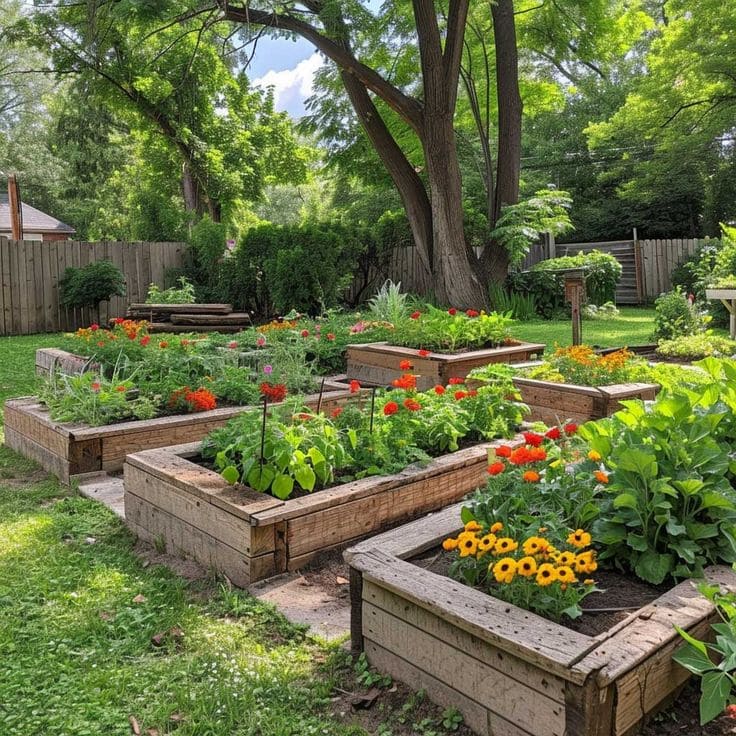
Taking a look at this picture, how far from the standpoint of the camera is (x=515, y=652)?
1585mm

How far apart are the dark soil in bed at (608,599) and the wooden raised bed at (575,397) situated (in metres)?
2.10

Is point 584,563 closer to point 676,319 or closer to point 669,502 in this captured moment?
point 669,502

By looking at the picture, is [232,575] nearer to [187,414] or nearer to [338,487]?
[338,487]

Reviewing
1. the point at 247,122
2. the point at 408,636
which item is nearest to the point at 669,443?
the point at 408,636

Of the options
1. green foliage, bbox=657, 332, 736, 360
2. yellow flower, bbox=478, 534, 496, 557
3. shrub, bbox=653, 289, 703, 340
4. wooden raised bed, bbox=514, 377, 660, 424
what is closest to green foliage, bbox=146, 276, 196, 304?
shrub, bbox=653, 289, 703, 340

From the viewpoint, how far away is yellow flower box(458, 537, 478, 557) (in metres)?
1.84

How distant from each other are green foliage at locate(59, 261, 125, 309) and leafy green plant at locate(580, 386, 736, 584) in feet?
36.4

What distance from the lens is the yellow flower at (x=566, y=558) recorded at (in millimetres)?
1745

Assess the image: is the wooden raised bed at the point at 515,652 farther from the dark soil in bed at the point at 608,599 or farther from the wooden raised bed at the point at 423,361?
the wooden raised bed at the point at 423,361

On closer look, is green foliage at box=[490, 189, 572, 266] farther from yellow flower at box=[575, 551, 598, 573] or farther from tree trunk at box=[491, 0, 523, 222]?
yellow flower at box=[575, 551, 598, 573]

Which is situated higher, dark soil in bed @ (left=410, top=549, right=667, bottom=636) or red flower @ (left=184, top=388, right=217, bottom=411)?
red flower @ (left=184, top=388, right=217, bottom=411)

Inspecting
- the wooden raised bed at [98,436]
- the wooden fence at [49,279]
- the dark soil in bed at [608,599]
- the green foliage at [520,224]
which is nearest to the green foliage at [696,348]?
the wooden raised bed at [98,436]

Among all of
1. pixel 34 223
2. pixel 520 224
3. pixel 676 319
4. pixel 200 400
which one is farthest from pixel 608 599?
pixel 34 223

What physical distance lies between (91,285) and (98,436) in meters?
8.58
